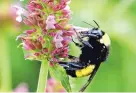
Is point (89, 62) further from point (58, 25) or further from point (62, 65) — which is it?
point (58, 25)

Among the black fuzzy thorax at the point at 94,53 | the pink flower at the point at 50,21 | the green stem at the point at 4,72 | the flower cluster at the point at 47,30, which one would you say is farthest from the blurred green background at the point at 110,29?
the pink flower at the point at 50,21

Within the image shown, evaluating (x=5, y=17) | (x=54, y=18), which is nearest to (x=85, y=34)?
(x=54, y=18)

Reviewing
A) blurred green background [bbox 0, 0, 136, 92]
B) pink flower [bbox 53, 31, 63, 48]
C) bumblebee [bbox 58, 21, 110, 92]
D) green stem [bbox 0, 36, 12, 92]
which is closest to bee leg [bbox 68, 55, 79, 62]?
bumblebee [bbox 58, 21, 110, 92]

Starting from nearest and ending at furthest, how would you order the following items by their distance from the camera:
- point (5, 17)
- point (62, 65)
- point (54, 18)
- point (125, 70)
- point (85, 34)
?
point (54, 18) < point (62, 65) < point (85, 34) < point (5, 17) < point (125, 70)

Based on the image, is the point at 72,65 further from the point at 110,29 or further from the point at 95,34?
the point at 110,29

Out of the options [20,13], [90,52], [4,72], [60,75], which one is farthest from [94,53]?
[4,72]

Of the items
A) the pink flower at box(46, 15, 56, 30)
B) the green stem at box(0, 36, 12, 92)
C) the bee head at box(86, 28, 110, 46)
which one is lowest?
the green stem at box(0, 36, 12, 92)

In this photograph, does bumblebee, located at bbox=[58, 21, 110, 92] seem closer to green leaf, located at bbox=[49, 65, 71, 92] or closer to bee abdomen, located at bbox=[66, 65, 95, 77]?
bee abdomen, located at bbox=[66, 65, 95, 77]
